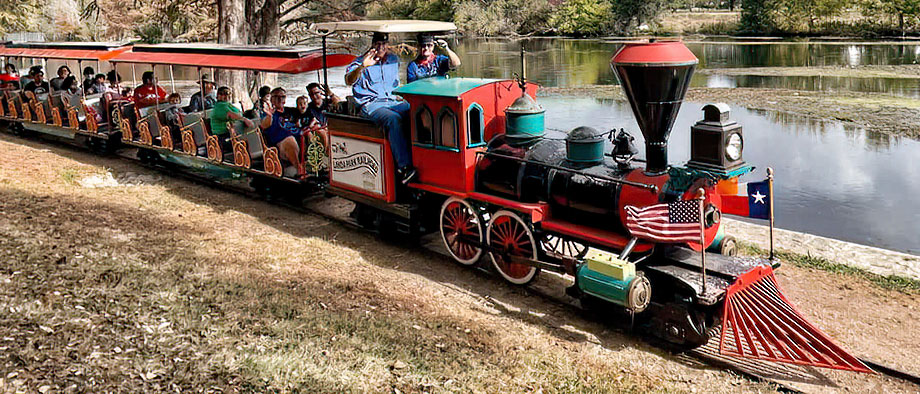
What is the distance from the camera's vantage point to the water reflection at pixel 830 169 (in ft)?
48.6

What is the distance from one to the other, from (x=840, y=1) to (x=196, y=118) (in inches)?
2537

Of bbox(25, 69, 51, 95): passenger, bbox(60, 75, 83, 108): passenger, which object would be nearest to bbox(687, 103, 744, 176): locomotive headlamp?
bbox(60, 75, 83, 108): passenger

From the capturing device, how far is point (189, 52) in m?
14.4

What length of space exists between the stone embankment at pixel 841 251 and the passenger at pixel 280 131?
7311 mm

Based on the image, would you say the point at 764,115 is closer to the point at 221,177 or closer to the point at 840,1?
the point at 221,177

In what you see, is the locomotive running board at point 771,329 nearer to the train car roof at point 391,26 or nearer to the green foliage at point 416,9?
the train car roof at point 391,26

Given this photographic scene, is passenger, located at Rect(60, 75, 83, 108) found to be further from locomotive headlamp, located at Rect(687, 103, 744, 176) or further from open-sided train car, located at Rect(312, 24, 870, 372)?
locomotive headlamp, located at Rect(687, 103, 744, 176)

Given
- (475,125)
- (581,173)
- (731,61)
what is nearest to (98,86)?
(475,125)

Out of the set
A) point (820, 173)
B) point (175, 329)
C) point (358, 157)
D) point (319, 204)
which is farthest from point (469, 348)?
point (820, 173)

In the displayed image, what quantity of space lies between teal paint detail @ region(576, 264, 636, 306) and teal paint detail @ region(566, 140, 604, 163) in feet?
4.35

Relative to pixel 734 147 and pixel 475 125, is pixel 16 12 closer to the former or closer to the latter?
pixel 475 125

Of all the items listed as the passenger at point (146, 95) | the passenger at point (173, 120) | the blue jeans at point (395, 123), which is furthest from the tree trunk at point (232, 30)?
the blue jeans at point (395, 123)

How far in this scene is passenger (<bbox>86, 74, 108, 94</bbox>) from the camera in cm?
1798

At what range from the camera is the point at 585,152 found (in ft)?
28.4
